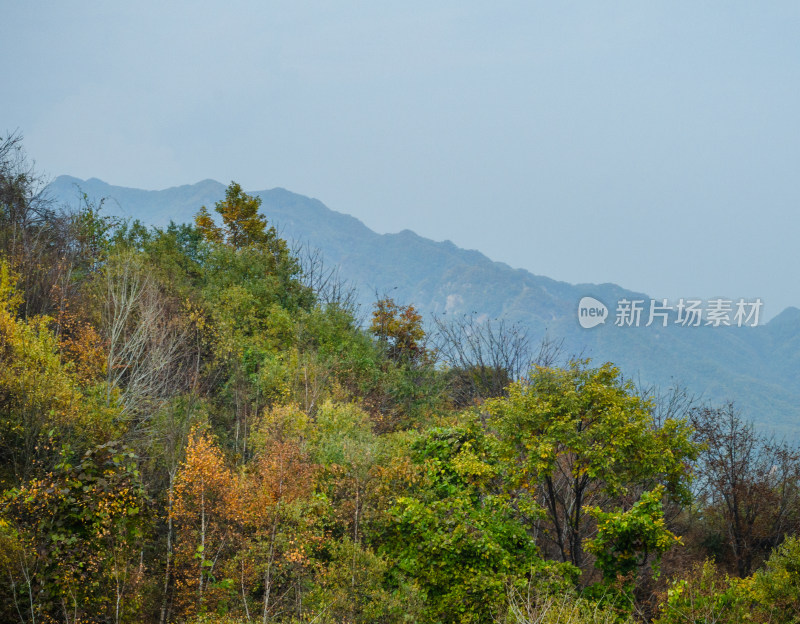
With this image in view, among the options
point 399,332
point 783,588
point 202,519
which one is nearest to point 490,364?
point 399,332

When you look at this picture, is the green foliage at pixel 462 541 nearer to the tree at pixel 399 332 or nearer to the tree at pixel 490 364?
the tree at pixel 490 364

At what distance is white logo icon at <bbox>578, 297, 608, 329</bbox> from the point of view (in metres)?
52.6

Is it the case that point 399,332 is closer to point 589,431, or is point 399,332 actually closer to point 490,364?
point 490,364

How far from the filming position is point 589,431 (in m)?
17.4

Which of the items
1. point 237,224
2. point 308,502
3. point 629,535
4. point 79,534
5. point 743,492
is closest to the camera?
point 79,534

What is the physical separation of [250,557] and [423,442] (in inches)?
270

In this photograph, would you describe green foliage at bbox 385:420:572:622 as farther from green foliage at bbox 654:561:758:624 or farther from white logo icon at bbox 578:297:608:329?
white logo icon at bbox 578:297:608:329

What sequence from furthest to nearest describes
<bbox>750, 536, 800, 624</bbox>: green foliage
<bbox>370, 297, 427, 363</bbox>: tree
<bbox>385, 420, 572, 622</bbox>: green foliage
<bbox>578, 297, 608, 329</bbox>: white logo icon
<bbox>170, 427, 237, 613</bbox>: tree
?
<bbox>578, 297, 608, 329</bbox>: white logo icon < <bbox>370, 297, 427, 363</bbox>: tree < <bbox>385, 420, 572, 622</bbox>: green foliage < <bbox>170, 427, 237, 613</bbox>: tree < <bbox>750, 536, 800, 624</bbox>: green foliage

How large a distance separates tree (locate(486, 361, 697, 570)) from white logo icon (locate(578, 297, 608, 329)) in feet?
113

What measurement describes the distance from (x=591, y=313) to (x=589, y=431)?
39.6 m

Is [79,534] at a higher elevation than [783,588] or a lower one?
lower

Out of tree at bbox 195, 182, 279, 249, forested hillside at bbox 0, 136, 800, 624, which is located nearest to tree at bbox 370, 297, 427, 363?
tree at bbox 195, 182, 279, 249

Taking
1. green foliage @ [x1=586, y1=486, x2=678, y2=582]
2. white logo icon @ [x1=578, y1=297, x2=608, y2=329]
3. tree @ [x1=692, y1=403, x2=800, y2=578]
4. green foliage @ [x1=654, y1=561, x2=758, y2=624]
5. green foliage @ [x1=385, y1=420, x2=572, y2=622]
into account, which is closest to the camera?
green foliage @ [x1=654, y1=561, x2=758, y2=624]

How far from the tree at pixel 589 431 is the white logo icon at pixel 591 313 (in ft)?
113
